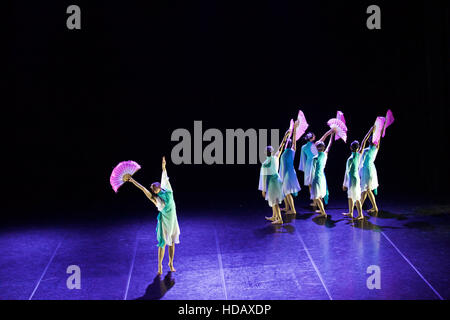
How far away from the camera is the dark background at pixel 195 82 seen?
925cm

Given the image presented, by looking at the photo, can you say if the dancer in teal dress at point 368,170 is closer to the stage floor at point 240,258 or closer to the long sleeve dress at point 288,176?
the stage floor at point 240,258

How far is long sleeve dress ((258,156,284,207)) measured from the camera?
7262mm

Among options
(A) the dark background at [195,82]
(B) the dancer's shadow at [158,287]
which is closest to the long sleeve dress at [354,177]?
(A) the dark background at [195,82]

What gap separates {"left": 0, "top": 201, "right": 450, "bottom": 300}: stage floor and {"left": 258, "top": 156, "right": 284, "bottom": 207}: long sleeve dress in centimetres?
45

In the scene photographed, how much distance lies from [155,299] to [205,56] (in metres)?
5.78

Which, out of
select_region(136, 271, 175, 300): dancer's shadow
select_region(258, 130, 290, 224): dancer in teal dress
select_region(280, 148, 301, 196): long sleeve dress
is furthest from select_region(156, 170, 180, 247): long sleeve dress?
select_region(280, 148, 301, 196): long sleeve dress

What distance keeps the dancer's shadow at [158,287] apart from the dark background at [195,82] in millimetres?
3390

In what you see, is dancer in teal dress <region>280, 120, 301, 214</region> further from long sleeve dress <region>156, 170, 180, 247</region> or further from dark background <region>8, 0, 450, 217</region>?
long sleeve dress <region>156, 170, 180, 247</region>

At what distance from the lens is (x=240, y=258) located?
6094mm

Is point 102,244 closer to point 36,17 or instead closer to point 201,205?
point 201,205

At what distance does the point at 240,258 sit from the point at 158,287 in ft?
4.01

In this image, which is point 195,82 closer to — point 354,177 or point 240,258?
point 354,177

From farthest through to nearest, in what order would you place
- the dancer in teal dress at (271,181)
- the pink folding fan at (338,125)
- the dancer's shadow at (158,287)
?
the pink folding fan at (338,125)
the dancer in teal dress at (271,181)
the dancer's shadow at (158,287)
